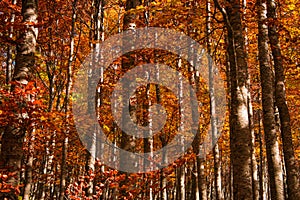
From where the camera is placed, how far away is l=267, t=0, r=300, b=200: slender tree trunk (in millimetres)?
7988

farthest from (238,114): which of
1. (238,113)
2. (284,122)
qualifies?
(284,122)

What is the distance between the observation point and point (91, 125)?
9703mm

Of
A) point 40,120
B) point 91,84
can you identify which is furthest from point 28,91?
point 91,84

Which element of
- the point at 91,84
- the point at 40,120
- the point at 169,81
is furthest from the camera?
the point at 169,81

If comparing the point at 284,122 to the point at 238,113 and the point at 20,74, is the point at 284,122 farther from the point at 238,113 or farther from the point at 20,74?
the point at 20,74

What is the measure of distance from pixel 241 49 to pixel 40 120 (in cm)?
419

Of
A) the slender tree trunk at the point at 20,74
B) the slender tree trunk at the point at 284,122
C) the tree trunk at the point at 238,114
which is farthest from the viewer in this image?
the slender tree trunk at the point at 284,122

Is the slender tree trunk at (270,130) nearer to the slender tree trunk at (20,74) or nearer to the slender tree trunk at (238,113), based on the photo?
the slender tree trunk at (238,113)

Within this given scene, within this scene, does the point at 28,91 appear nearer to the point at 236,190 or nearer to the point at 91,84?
the point at 236,190

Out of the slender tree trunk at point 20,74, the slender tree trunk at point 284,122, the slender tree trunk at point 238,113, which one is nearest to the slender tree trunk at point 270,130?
the slender tree trunk at point 284,122

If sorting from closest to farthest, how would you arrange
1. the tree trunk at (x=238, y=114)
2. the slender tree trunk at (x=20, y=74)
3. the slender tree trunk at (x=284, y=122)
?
1. the tree trunk at (x=238, y=114)
2. the slender tree trunk at (x=20, y=74)
3. the slender tree trunk at (x=284, y=122)

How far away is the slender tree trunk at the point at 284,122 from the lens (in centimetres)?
799

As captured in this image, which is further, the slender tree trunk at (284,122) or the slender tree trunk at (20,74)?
the slender tree trunk at (284,122)

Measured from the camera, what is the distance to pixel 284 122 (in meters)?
8.60
